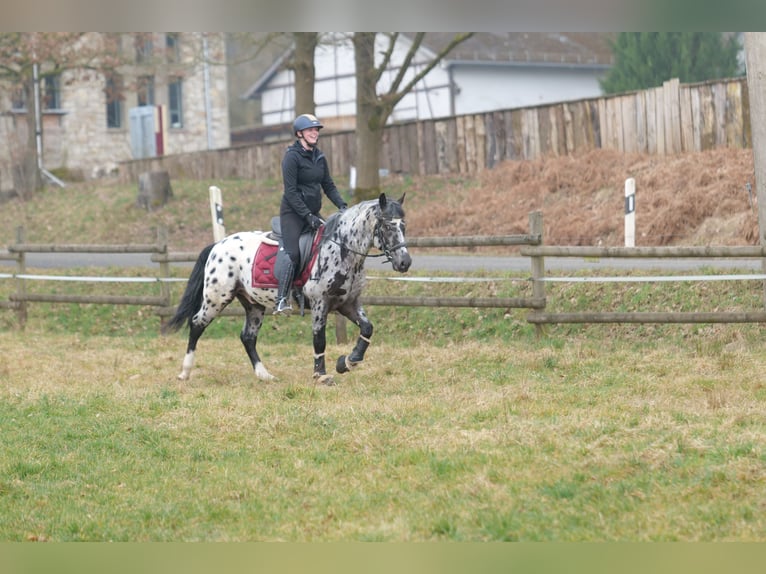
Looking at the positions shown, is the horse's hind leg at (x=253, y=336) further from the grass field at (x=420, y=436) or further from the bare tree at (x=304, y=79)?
the bare tree at (x=304, y=79)

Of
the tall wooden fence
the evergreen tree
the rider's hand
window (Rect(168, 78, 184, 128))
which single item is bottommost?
the rider's hand

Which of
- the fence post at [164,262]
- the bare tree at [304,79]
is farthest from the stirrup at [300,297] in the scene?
the bare tree at [304,79]

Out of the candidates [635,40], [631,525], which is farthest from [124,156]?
[631,525]

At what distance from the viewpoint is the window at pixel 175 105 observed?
2078 inches

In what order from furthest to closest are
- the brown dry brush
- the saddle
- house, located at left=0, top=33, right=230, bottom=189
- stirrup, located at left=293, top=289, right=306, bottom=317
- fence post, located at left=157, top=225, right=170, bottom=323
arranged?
house, located at left=0, top=33, right=230, bottom=189 < the brown dry brush < fence post, located at left=157, top=225, right=170, bottom=323 < stirrup, located at left=293, top=289, right=306, bottom=317 < the saddle

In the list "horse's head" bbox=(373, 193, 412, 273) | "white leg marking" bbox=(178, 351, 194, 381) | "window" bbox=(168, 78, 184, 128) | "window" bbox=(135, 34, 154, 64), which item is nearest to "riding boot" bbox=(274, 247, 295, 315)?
"horse's head" bbox=(373, 193, 412, 273)

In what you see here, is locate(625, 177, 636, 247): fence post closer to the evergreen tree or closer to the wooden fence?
the wooden fence

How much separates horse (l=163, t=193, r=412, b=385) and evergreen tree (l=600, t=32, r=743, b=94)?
2940cm

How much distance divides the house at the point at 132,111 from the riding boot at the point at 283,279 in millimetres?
29773

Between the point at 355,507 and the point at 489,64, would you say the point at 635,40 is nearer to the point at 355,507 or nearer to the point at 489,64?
the point at 489,64

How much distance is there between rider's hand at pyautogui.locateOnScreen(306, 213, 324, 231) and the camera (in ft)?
36.5

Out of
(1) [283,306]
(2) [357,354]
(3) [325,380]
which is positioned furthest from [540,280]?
(1) [283,306]

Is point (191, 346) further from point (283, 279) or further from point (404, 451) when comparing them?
point (404, 451)

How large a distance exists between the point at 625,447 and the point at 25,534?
3816 millimetres
